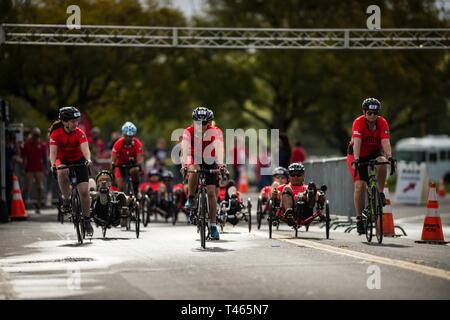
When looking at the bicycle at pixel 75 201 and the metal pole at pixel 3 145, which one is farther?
the metal pole at pixel 3 145


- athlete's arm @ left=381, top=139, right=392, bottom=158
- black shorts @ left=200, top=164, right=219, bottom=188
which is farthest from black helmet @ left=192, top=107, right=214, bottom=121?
athlete's arm @ left=381, top=139, right=392, bottom=158

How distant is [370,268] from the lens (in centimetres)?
1306

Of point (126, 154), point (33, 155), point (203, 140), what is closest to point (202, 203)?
point (203, 140)

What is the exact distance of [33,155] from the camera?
1284 inches

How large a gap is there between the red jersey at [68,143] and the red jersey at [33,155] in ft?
46.9

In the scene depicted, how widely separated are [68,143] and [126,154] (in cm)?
377

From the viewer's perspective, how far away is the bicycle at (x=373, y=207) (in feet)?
57.6

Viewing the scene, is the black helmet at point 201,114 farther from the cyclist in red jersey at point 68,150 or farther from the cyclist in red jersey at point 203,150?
the cyclist in red jersey at point 68,150

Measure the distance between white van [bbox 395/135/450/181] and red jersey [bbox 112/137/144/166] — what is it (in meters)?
50.0

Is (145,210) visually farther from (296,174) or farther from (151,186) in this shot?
(296,174)

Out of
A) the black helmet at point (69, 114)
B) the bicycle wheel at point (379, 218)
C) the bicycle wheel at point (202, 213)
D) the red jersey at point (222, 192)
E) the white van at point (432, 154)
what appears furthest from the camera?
the white van at point (432, 154)

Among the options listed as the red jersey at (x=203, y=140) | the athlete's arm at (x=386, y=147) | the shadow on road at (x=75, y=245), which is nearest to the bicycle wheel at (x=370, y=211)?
the athlete's arm at (x=386, y=147)

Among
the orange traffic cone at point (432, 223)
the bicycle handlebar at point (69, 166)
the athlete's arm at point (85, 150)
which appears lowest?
the orange traffic cone at point (432, 223)
